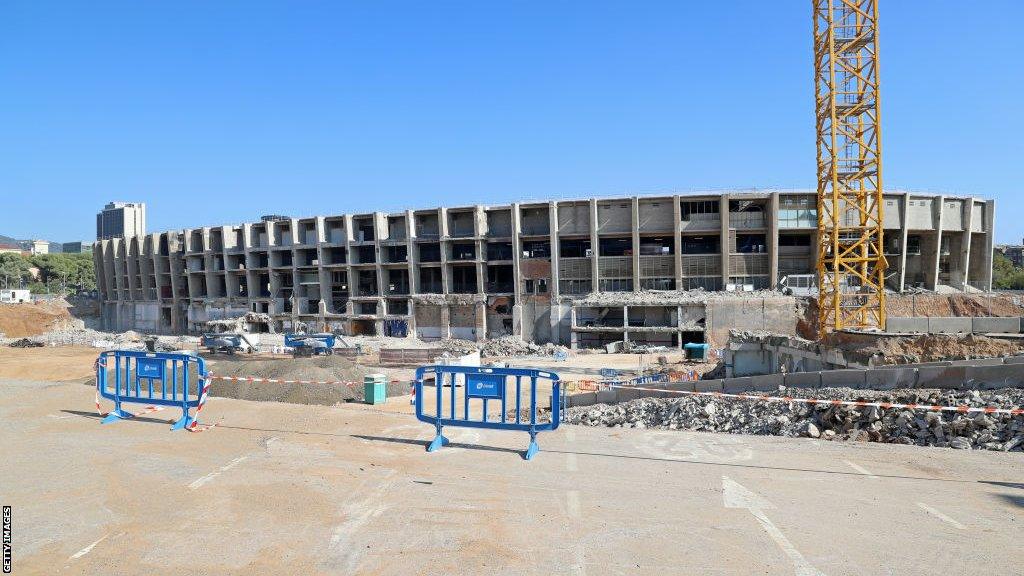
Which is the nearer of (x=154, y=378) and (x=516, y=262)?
(x=154, y=378)

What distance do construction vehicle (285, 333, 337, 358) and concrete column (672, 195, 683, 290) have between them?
29.1 metres

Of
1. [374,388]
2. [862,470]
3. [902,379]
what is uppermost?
[902,379]

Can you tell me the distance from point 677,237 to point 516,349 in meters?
17.0

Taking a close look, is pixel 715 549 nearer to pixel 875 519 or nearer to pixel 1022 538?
pixel 875 519

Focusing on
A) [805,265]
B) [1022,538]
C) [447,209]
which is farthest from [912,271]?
[1022,538]

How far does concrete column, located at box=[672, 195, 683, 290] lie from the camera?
1970 inches

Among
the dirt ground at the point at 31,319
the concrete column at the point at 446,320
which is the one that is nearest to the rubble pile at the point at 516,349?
the concrete column at the point at 446,320

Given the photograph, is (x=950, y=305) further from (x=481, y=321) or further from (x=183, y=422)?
(x=183, y=422)

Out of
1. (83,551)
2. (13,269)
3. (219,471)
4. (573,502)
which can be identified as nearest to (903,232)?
(573,502)

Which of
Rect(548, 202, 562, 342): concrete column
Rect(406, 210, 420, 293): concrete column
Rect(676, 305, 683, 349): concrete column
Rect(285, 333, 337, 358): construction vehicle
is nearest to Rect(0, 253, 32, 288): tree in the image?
Rect(406, 210, 420, 293): concrete column

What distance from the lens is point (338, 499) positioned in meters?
7.38

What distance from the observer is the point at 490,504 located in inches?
288

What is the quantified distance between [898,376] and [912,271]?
48023mm

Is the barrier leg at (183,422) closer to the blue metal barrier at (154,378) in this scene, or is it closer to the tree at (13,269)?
the blue metal barrier at (154,378)
